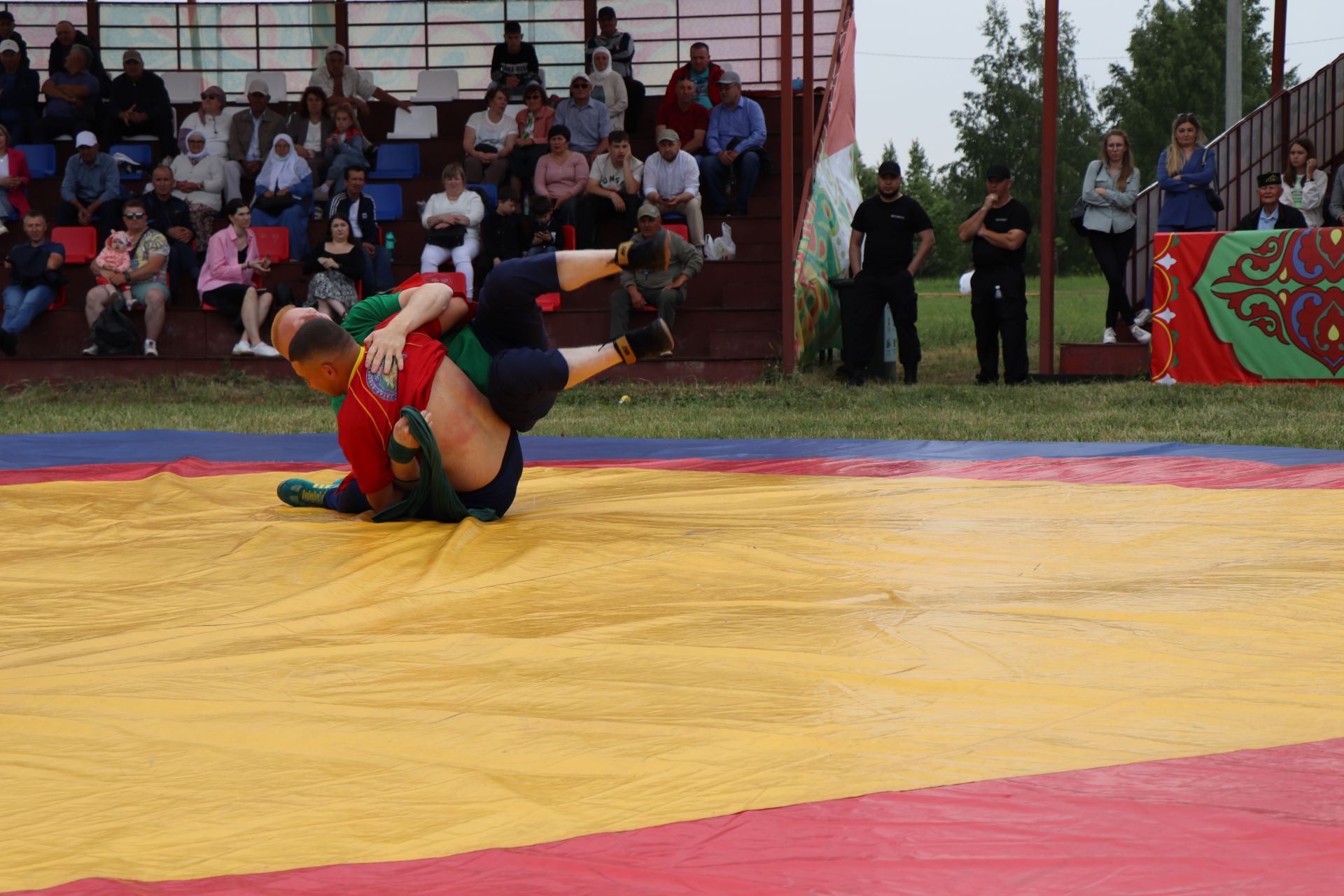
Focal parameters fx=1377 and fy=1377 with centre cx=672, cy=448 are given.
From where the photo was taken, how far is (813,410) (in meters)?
7.96

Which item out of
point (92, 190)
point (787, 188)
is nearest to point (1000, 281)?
point (787, 188)

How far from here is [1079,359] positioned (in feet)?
29.5

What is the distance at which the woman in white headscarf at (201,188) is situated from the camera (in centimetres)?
1052

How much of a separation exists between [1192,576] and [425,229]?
26.8 feet

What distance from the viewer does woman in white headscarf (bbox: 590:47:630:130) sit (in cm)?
1145

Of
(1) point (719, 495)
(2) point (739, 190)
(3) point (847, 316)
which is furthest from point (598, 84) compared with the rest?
(1) point (719, 495)

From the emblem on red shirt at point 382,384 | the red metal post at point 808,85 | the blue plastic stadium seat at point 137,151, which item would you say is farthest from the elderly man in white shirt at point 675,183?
the emblem on red shirt at point 382,384

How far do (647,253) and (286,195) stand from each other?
7503 mm

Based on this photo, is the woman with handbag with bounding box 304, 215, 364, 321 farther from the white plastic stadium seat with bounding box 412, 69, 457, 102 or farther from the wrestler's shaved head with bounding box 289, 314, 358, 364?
the wrestler's shaved head with bounding box 289, 314, 358, 364

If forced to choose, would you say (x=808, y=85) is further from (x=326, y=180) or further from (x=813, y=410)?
(x=326, y=180)

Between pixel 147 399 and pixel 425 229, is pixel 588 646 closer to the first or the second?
pixel 147 399

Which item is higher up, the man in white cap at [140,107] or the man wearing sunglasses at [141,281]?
the man in white cap at [140,107]

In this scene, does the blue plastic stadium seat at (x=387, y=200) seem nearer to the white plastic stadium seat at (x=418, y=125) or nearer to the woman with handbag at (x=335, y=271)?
the woman with handbag at (x=335, y=271)

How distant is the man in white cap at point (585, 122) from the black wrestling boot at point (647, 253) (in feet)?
24.4
